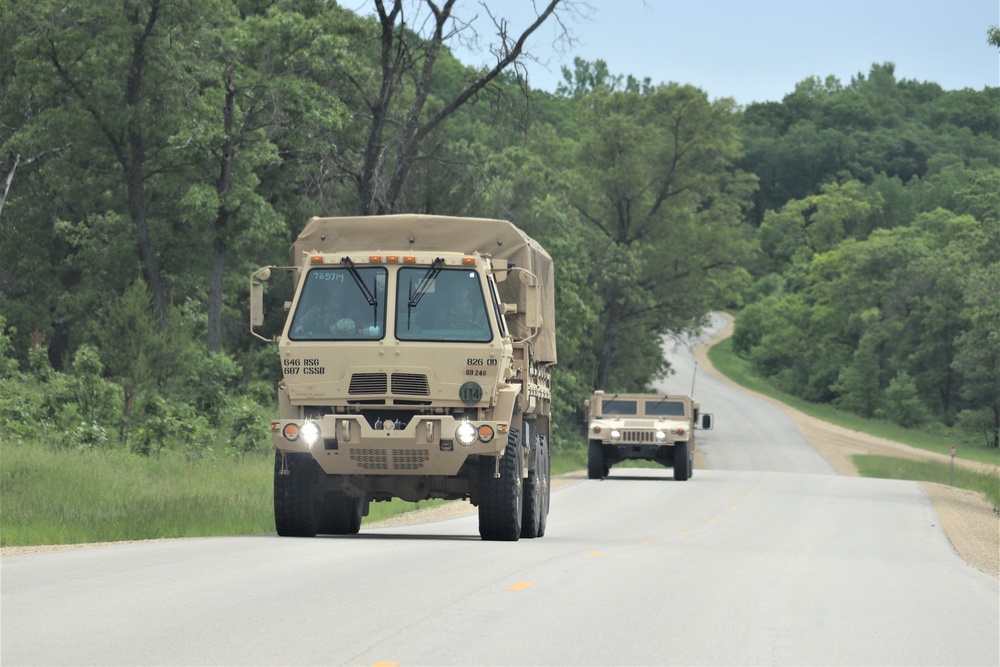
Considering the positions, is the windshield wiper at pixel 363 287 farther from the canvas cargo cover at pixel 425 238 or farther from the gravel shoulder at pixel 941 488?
the gravel shoulder at pixel 941 488

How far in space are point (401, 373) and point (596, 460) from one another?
22.9 m

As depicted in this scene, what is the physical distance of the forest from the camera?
32.8 m

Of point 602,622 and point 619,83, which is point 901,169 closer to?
point 619,83

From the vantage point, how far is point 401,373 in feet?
49.0

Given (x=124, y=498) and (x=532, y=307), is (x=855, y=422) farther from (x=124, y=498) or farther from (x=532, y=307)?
(x=532, y=307)

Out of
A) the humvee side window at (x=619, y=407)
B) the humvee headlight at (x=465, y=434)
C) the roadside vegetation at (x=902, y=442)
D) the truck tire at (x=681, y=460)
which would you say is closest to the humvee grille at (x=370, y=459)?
the humvee headlight at (x=465, y=434)

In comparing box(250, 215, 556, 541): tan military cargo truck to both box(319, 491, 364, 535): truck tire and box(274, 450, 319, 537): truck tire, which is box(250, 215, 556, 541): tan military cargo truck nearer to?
box(274, 450, 319, 537): truck tire

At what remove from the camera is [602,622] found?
9.55 m

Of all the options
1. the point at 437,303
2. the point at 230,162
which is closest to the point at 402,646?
the point at 437,303

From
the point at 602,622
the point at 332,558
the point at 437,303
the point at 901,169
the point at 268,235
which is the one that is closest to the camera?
the point at 602,622

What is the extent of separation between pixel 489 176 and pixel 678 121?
84.7 feet

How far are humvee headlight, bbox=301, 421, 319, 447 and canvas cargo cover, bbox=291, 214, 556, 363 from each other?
6.80ft

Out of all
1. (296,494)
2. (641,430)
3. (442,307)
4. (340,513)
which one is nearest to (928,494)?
(641,430)

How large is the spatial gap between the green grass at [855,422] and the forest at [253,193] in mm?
3919
